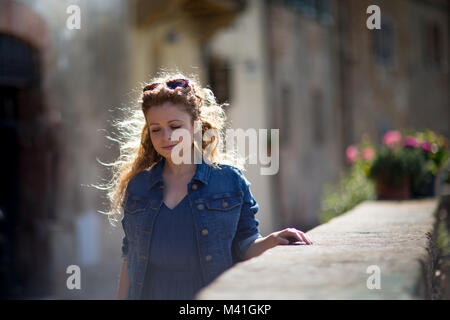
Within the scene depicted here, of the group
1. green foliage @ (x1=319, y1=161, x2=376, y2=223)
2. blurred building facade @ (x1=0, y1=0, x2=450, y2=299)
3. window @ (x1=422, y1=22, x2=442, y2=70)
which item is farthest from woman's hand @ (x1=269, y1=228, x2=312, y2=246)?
window @ (x1=422, y1=22, x2=442, y2=70)

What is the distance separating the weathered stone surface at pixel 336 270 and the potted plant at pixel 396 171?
297 cm

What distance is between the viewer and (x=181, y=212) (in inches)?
101

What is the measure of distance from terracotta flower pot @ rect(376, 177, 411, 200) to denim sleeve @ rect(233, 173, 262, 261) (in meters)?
3.34

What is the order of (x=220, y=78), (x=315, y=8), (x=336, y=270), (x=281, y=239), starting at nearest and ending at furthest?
(x=336, y=270) → (x=281, y=239) → (x=220, y=78) → (x=315, y=8)

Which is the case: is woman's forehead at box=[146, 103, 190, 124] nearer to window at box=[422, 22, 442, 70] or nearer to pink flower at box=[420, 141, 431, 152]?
pink flower at box=[420, 141, 431, 152]

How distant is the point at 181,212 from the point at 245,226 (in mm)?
259

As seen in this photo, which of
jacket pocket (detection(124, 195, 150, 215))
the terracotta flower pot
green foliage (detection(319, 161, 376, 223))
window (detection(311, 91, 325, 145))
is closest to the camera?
jacket pocket (detection(124, 195, 150, 215))

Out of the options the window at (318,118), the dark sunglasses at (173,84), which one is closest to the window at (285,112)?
the window at (318,118)

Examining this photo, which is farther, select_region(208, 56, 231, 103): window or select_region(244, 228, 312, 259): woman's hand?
select_region(208, 56, 231, 103): window

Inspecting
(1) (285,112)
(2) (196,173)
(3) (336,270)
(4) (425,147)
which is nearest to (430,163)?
(4) (425,147)

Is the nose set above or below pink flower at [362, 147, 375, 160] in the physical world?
above

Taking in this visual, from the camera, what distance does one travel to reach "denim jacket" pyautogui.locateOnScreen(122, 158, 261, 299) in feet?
8.21

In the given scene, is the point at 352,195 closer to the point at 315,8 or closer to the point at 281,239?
the point at 281,239
